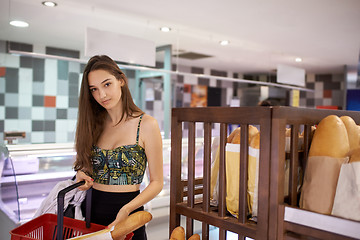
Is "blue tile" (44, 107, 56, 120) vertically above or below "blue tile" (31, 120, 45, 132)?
above

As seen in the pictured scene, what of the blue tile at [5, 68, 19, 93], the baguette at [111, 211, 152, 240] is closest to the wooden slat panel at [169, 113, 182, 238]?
the baguette at [111, 211, 152, 240]

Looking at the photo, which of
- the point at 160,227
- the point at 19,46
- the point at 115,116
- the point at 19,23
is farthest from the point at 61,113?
the point at 115,116

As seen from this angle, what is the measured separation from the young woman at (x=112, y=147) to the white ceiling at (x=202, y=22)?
1.81 metres

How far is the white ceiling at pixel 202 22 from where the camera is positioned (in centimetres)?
319

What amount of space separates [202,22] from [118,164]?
2.91m

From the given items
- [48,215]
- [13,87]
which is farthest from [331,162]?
[13,87]

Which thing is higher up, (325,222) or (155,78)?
(155,78)

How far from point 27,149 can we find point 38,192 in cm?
40

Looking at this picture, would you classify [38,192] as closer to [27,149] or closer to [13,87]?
[27,149]

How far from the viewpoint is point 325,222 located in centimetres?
68

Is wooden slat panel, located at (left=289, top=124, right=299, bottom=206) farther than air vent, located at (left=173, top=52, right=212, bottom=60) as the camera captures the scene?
No

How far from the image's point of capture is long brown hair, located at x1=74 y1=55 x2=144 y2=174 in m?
1.34

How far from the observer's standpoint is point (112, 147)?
1.37 metres

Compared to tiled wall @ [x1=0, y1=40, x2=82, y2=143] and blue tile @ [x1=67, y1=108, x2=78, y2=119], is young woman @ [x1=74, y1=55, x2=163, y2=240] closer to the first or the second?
tiled wall @ [x1=0, y1=40, x2=82, y2=143]
